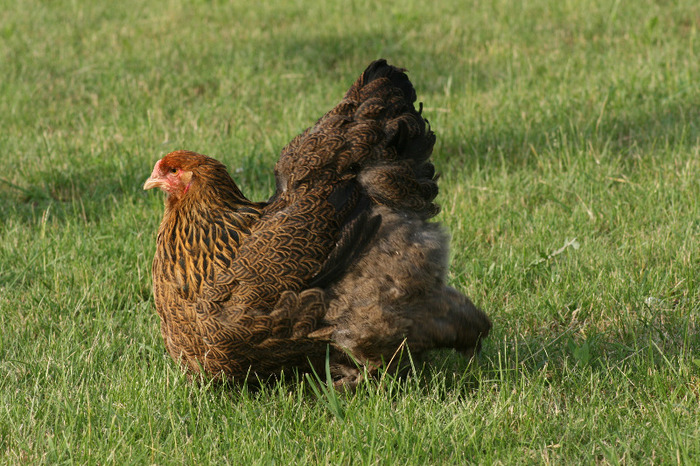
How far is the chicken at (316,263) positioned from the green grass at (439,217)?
0.19 metres

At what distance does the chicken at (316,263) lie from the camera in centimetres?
309

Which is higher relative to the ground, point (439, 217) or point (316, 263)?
point (316, 263)

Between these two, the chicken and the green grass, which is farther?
the chicken

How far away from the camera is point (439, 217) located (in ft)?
16.3

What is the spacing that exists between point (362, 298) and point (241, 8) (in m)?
6.73

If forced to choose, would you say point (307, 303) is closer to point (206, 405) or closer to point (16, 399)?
point (206, 405)

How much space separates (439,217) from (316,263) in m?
1.98

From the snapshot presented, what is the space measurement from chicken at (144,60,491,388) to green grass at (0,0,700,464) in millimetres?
Result: 193

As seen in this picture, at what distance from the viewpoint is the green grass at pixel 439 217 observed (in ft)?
9.77

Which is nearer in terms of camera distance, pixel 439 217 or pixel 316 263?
pixel 316 263

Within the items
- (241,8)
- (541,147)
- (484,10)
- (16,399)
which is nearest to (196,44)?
(241,8)

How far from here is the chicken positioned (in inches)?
122

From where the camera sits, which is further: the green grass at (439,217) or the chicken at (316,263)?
the chicken at (316,263)

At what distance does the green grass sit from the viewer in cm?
298
